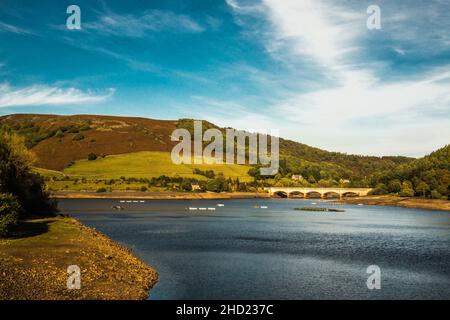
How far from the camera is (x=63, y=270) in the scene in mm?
38844

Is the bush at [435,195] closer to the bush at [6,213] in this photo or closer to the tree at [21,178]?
the tree at [21,178]

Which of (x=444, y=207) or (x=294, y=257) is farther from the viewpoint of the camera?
(x=444, y=207)

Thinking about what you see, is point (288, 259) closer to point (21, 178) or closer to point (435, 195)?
point (21, 178)

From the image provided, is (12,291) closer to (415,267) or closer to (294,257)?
(294,257)

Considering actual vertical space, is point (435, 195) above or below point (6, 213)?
below

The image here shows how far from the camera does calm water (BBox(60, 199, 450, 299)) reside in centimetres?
4169

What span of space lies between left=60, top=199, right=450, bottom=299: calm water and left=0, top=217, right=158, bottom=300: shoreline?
295 cm

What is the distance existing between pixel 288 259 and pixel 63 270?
31.4m

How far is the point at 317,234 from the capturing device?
9194 cm

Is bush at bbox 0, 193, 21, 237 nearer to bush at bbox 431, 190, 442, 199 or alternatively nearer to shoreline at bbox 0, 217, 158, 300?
shoreline at bbox 0, 217, 158, 300

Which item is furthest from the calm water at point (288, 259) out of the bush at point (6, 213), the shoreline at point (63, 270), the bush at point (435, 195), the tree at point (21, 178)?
the bush at point (435, 195)

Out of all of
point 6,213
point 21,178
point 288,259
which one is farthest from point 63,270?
point 21,178
